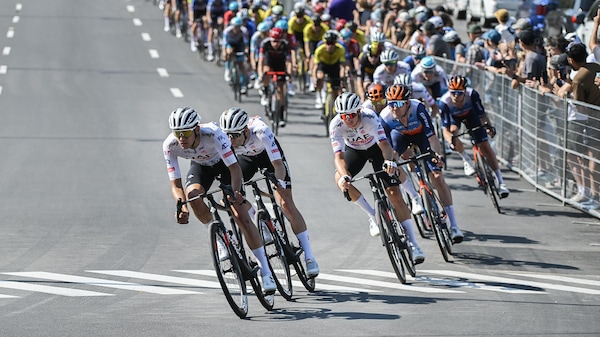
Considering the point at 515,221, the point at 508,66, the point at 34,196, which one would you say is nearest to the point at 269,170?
the point at 515,221

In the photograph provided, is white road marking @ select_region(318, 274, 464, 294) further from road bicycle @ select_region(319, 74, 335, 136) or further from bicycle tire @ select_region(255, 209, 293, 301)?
road bicycle @ select_region(319, 74, 335, 136)

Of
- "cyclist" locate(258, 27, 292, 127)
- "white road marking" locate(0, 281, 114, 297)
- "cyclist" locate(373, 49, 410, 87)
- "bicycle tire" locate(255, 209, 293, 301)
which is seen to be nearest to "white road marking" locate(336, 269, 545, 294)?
"bicycle tire" locate(255, 209, 293, 301)

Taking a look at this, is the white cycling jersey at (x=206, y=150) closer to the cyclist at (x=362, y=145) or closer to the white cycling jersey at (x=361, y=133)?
the cyclist at (x=362, y=145)

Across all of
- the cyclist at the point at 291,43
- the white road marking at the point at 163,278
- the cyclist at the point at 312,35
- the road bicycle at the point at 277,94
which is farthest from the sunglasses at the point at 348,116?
the cyclist at the point at 312,35

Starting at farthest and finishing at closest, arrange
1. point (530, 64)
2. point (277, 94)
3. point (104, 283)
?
point (277, 94), point (530, 64), point (104, 283)

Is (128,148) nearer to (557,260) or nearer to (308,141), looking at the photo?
(308,141)

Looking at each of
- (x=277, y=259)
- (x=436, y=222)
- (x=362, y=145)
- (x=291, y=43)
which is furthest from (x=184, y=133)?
(x=291, y=43)

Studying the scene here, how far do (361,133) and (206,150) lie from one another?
257 centimetres

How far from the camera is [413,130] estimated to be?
49.3ft

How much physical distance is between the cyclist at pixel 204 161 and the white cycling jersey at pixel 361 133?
6.67 feet

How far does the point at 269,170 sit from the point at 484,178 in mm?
5157

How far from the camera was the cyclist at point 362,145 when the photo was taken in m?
13.1

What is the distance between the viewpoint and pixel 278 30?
24.5 metres

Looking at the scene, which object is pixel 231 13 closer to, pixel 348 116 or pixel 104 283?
pixel 348 116
